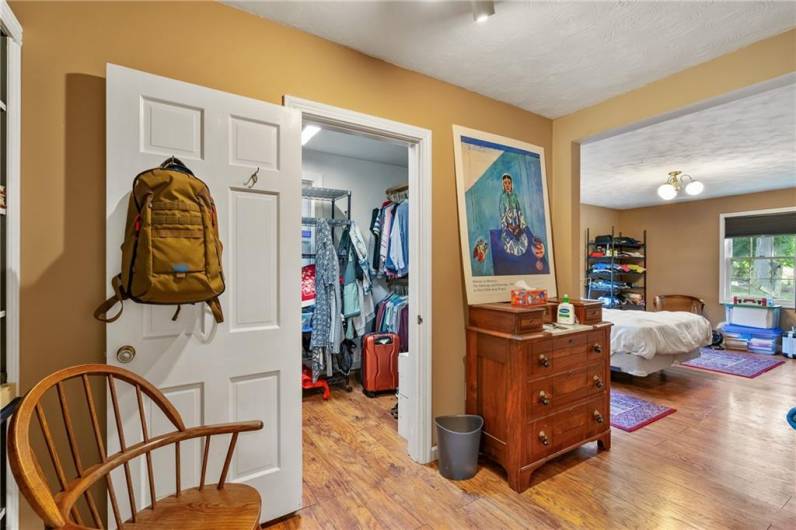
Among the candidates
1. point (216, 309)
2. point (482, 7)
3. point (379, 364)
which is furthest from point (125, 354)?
point (379, 364)

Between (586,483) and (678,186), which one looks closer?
(586,483)

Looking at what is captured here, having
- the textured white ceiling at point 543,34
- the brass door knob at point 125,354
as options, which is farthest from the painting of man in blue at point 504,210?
the brass door knob at point 125,354

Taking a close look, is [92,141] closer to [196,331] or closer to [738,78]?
[196,331]

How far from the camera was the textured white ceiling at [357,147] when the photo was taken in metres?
3.48

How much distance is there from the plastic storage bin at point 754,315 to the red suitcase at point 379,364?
5791mm

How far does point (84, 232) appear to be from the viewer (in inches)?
55.9

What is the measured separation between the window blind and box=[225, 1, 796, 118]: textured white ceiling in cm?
528

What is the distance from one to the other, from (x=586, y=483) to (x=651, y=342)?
2.19 meters

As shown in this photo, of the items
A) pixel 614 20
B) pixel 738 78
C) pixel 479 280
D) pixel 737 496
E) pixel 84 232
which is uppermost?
pixel 614 20

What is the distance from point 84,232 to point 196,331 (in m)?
0.56

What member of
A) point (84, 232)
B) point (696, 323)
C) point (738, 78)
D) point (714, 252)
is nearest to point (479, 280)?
point (738, 78)

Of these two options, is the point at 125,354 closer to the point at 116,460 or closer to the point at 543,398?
the point at 116,460

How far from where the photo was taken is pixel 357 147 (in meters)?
3.75

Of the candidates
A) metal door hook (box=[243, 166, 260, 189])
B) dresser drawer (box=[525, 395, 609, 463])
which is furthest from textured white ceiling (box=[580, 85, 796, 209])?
metal door hook (box=[243, 166, 260, 189])
